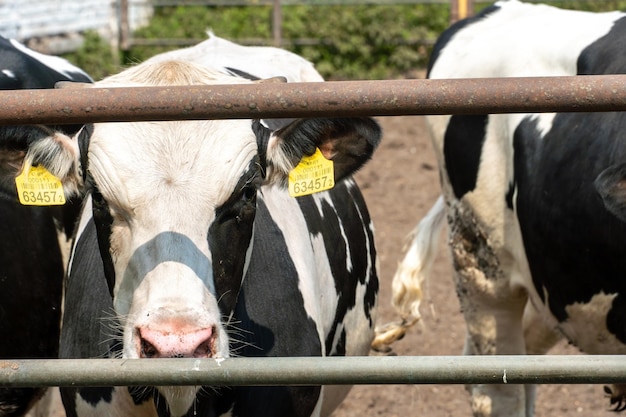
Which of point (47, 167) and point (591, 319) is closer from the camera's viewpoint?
point (47, 167)

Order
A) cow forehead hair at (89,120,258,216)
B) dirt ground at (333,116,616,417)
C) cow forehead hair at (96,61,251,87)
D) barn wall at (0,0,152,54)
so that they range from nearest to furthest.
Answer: cow forehead hair at (89,120,258,216), cow forehead hair at (96,61,251,87), dirt ground at (333,116,616,417), barn wall at (0,0,152,54)

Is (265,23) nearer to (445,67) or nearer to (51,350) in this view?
(445,67)

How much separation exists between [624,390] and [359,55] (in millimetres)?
8767

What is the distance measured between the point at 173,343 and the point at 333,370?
37 cm

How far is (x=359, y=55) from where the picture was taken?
1252cm

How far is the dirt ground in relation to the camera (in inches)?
204

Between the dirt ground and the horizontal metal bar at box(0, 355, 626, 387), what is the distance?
2.64m

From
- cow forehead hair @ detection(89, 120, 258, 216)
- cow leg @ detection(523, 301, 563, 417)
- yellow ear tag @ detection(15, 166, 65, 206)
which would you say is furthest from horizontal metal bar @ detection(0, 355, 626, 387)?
cow leg @ detection(523, 301, 563, 417)

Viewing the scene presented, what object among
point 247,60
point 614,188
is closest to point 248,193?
point 614,188

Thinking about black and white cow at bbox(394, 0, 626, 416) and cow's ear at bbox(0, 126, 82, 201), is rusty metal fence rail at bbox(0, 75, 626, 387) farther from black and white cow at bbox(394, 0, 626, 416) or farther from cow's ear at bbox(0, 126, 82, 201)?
black and white cow at bbox(394, 0, 626, 416)

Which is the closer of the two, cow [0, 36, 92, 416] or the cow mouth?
the cow mouth

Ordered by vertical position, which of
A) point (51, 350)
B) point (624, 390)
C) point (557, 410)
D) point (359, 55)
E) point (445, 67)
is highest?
point (359, 55)

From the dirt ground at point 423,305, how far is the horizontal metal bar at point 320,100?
2.71 meters

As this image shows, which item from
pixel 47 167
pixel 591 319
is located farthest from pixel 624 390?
pixel 47 167
